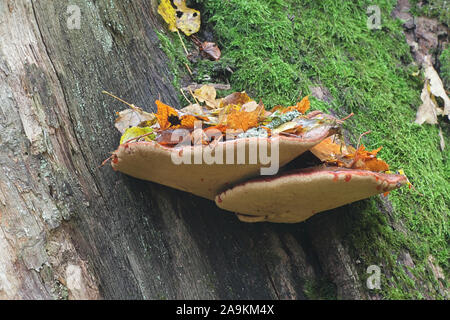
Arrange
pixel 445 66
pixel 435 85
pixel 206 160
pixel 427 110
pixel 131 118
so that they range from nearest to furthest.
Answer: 1. pixel 206 160
2. pixel 131 118
3. pixel 427 110
4. pixel 435 85
5. pixel 445 66

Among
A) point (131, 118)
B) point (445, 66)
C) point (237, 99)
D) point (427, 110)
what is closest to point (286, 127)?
point (237, 99)

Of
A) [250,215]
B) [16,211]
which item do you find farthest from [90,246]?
[250,215]

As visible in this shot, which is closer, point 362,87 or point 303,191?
point 303,191

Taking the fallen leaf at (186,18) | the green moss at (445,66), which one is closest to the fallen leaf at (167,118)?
the fallen leaf at (186,18)

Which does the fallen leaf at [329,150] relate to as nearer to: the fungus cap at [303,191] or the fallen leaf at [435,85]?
the fungus cap at [303,191]

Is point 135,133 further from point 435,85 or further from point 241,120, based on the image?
point 435,85
